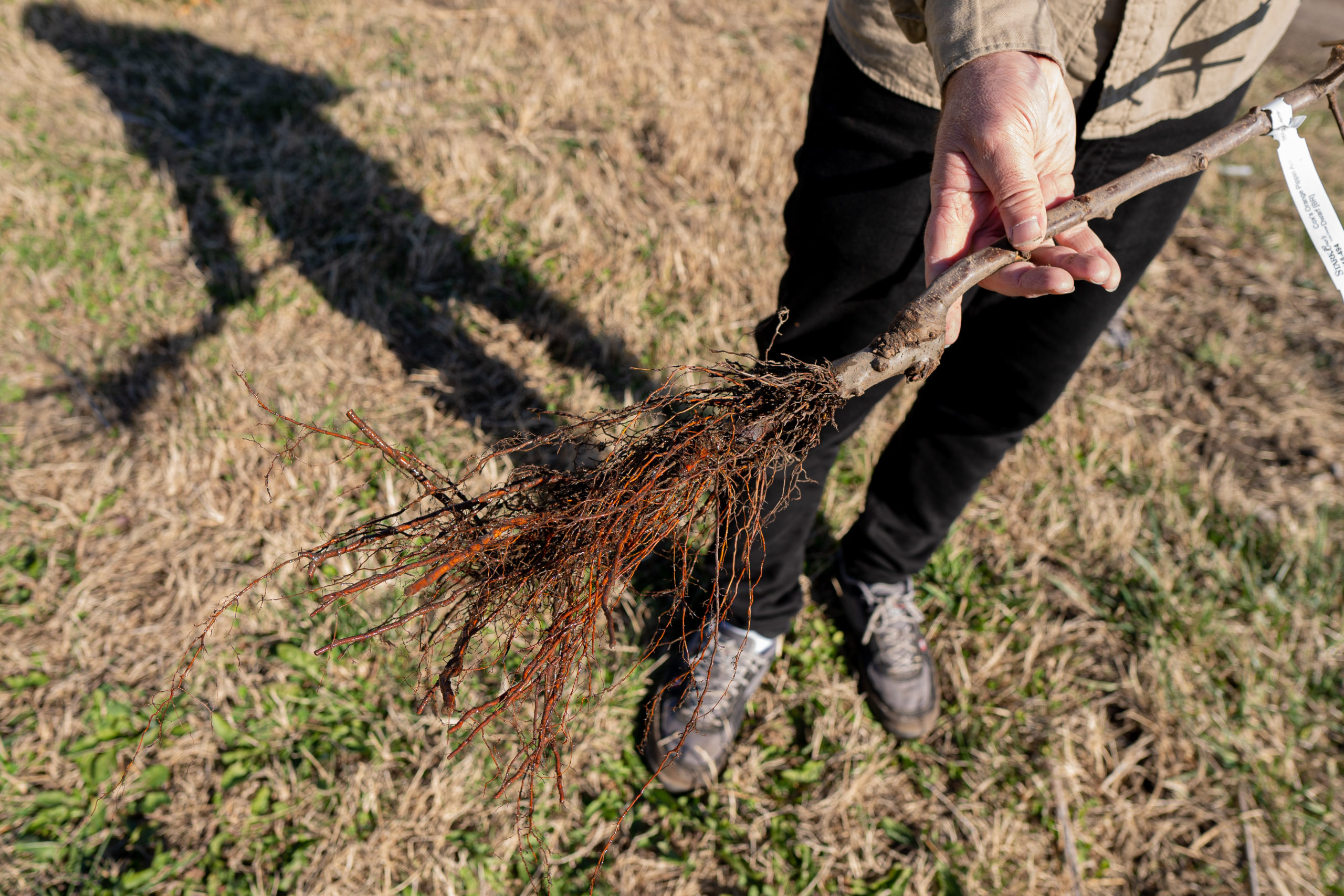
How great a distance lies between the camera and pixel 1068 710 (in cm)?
223

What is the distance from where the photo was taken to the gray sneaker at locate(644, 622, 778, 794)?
1996mm

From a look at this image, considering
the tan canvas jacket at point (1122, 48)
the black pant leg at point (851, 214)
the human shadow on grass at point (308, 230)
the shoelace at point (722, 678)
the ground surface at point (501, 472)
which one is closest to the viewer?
the tan canvas jacket at point (1122, 48)

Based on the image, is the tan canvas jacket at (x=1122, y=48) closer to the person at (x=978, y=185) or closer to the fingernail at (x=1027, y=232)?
the person at (x=978, y=185)

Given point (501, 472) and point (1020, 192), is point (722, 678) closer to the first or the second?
point (501, 472)

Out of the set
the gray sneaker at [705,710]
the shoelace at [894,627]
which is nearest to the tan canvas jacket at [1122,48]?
the shoelace at [894,627]

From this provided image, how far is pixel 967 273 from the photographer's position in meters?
1.30

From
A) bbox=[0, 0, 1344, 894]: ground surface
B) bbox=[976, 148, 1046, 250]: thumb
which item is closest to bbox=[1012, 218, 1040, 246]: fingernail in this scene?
bbox=[976, 148, 1046, 250]: thumb

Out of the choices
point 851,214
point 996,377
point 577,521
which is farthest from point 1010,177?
point 577,521

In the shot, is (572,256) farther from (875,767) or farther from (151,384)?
(875,767)

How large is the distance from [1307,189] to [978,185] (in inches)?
26.3

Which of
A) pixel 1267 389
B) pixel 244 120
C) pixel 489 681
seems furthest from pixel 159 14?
pixel 1267 389

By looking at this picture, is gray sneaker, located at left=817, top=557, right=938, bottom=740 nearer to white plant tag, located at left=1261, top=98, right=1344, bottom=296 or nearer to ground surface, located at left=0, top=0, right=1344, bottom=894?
ground surface, located at left=0, top=0, right=1344, bottom=894

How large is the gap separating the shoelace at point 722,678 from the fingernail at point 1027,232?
1314 mm

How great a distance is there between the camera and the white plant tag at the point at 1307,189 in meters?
1.38
